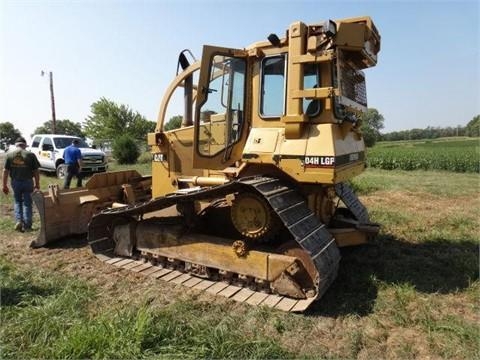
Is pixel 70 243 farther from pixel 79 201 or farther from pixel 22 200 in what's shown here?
pixel 22 200

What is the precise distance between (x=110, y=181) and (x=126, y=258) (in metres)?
2.00

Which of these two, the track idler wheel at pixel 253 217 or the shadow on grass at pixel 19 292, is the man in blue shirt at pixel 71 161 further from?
Result: the track idler wheel at pixel 253 217

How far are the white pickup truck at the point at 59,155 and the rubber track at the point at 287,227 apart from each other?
41.5ft

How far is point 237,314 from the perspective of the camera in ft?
13.1

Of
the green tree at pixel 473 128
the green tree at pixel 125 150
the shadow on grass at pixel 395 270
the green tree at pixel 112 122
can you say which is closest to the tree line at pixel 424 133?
the green tree at pixel 473 128

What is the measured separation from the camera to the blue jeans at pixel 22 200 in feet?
24.2

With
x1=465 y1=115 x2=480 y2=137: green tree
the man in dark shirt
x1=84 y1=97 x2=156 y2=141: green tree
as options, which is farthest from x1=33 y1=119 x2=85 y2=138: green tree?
the man in dark shirt

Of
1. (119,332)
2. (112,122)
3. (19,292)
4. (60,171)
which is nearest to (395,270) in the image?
(119,332)

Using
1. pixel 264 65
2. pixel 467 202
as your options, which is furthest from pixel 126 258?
pixel 467 202

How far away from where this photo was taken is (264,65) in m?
4.95

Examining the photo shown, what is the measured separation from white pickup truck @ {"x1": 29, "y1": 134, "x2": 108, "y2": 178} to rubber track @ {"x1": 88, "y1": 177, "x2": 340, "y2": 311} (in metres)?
12.7

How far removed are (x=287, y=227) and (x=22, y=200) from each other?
5.80 meters

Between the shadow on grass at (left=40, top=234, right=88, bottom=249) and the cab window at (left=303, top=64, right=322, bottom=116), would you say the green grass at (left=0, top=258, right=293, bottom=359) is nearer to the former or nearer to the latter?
the shadow on grass at (left=40, top=234, right=88, bottom=249)

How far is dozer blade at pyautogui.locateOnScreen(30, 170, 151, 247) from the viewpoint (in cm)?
626
